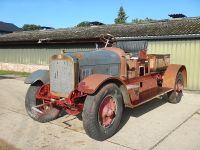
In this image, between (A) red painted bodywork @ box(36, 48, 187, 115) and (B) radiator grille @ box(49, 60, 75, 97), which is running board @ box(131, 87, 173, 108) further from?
(B) radiator grille @ box(49, 60, 75, 97)

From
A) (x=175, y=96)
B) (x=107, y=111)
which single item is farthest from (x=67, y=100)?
(x=175, y=96)

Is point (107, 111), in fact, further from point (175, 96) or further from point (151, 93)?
point (175, 96)

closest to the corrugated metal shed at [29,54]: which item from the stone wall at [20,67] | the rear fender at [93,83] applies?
the stone wall at [20,67]

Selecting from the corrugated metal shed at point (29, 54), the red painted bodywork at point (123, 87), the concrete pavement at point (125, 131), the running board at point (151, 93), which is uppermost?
the corrugated metal shed at point (29, 54)

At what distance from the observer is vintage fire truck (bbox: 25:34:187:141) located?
5.12 metres

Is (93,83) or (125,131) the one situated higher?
(93,83)

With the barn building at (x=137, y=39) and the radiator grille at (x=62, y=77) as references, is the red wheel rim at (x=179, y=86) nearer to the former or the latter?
the barn building at (x=137, y=39)

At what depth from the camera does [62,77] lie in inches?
229

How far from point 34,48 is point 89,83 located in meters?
14.5

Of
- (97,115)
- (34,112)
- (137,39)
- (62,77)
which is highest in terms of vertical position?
(137,39)

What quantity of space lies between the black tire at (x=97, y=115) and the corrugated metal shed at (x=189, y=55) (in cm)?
686

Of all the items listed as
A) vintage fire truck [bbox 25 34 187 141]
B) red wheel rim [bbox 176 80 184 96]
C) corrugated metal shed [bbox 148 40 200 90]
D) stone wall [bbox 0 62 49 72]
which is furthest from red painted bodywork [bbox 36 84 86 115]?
stone wall [bbox 0 62 49 72]

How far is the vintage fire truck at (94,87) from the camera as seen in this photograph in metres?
5.12

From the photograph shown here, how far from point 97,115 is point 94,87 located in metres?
0.55
